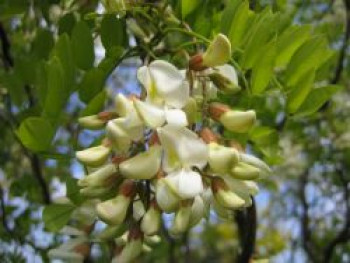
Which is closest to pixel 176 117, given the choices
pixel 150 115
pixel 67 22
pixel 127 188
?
pixel 150 115

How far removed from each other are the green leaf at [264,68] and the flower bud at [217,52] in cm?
11

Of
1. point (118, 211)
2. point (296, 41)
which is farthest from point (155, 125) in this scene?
point (296, 41)

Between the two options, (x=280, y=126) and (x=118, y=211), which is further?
(x=280, y=126)

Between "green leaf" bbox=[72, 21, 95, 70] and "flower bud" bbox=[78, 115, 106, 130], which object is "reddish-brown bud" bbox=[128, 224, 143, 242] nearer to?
"flower bud" bbox=[78, 115, 106, 130]

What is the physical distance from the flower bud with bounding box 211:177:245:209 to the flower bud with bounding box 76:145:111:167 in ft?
0.49

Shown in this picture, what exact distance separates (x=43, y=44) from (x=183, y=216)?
64 cm

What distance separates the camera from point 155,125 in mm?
896

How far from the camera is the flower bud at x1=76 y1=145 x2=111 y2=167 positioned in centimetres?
96

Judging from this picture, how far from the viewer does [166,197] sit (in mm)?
894

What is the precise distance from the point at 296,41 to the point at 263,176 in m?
0.26

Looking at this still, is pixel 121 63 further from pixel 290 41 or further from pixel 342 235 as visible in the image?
pixel 342 235

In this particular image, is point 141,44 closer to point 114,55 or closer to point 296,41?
point 114,55

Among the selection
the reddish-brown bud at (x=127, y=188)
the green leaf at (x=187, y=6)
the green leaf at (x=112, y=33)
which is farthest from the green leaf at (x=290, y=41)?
the reddish-brown bud at (x=127, y=188)

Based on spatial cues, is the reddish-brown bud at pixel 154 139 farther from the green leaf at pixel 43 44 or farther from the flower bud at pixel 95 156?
the green leaf at pixel 43 44
